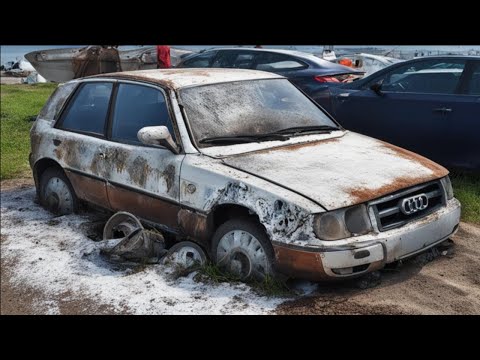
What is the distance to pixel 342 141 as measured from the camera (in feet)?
15.8

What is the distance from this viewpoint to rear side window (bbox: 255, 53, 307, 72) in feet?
29.1

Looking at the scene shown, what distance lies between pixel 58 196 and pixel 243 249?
2710mm

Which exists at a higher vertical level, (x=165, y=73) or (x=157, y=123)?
(x=165, y=73)

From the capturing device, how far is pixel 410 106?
6.62m

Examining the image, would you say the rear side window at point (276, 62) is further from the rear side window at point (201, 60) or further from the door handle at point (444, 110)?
the door handle at point (444, 110)

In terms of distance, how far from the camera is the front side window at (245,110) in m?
4.61

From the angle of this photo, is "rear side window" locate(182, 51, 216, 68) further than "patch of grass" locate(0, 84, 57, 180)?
Yes

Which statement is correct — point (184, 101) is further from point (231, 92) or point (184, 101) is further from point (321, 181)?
point (321, 181)

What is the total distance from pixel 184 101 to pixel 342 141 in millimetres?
1369

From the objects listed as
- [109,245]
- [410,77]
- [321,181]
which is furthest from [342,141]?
[410,77]

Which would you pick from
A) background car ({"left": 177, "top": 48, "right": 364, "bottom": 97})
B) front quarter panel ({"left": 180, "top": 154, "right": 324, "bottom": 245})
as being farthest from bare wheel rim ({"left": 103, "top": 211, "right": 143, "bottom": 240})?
background car ({"left": 177, "top": 48, "right": 364, "bottom": 97})

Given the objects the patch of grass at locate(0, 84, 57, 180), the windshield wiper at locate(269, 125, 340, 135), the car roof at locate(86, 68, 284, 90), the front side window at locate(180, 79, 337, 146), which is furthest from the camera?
the patch of grass at locate(0, 84, 57, 180)

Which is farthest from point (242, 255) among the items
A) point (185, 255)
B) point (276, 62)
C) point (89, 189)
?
point (276, 62)

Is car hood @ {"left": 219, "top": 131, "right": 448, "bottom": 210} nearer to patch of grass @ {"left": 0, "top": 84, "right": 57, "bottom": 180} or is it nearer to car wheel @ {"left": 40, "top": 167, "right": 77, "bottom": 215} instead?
car wheel @ {"left": 40, "top": 167, "right": 77, "bottom": 215}
